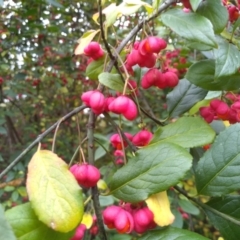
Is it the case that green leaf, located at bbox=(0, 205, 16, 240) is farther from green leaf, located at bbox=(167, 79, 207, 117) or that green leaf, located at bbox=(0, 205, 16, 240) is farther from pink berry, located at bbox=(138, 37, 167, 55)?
green leaf, located at bbox=(167, 79, 207, 117)

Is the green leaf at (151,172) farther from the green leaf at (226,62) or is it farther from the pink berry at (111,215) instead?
the green leaf at (226,62)

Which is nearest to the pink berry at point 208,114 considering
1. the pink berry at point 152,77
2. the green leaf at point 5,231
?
the pink berry at point 152,77

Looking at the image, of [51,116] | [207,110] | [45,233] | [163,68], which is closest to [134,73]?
[163,68]

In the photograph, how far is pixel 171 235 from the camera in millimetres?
573

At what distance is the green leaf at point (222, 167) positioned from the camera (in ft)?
1.98

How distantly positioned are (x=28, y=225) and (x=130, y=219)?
17 centimetres

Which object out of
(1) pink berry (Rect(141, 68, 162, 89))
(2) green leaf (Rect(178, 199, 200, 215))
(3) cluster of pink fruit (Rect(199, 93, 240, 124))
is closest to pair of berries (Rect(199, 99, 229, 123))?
(3) cluster of pink fruit (Rect(199, 93, 240, 124))

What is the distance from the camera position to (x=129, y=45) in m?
0.80

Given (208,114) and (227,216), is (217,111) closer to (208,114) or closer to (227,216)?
(208,114)

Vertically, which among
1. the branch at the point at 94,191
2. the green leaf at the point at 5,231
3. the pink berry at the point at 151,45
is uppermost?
the pink berry at the point at 151,45

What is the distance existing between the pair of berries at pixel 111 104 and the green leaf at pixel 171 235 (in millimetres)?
200

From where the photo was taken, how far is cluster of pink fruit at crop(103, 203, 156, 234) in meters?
0.61

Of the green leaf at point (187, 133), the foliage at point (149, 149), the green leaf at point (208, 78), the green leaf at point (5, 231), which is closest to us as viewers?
the green leaf at point (5, 231)

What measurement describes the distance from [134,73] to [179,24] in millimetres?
218
